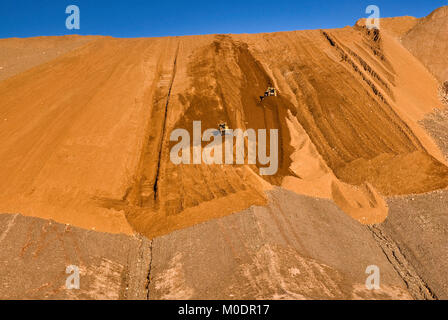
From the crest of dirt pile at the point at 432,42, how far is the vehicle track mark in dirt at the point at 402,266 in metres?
12.6

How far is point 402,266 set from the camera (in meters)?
7.87

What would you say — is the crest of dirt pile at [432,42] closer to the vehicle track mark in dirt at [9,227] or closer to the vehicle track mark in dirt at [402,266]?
the vehicle track mark in dirt at [402,266]

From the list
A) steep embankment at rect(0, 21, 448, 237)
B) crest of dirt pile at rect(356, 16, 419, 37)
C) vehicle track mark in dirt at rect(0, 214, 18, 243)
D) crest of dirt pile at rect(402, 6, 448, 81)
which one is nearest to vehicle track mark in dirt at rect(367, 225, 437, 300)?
steep embankment at rect(0, 21, 448, 237)

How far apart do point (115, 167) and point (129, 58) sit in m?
10.5

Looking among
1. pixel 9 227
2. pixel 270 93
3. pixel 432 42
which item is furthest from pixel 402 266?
pixel 432 42

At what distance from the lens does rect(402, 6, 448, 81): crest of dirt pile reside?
17.5 m

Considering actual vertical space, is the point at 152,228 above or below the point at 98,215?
below

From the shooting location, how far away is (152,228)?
27.4ft

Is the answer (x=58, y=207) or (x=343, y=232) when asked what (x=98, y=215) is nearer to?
(x=58, y=207)

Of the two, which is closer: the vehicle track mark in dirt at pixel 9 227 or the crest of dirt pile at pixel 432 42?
the vehicle track mark in dirt at pixel 9 227

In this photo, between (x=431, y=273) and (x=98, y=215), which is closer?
(x=431, y=273)

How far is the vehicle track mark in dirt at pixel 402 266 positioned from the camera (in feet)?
23.5

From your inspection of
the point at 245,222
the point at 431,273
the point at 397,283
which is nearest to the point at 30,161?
the point at 245,222

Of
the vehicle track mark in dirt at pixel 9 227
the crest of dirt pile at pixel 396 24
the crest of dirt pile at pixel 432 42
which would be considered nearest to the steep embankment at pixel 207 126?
the vehicle track mark in dirt at pixel 9 227
